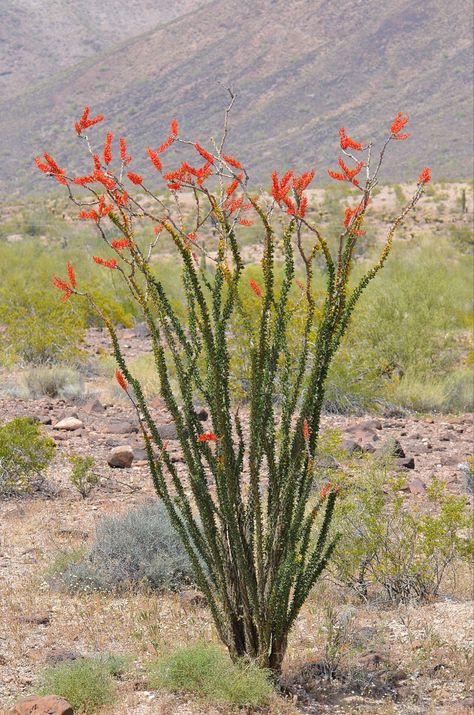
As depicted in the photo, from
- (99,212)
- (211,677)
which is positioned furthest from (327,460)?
(99,212)

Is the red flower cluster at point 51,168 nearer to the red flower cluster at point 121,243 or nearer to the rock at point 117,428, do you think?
the red flower cluster at point 121,243

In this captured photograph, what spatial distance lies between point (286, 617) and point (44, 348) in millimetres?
11428

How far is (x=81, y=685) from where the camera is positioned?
541cm

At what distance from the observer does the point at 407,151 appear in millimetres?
76125

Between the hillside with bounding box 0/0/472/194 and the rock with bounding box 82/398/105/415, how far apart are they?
61060 mm

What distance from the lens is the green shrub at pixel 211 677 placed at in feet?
17.7

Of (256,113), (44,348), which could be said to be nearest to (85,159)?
(256,113)

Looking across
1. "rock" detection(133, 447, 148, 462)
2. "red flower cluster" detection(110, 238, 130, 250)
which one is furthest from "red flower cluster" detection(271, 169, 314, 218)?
"rock" detection(133, 447, 148, 462)

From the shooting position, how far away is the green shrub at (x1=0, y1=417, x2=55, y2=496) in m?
9.43

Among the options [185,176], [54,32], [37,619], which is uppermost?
[54,32]

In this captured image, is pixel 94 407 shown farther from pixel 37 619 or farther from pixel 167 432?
pixel 37 619

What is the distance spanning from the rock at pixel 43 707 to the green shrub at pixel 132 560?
2.02 metres

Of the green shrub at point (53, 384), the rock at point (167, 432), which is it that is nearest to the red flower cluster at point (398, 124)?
the rock at point (167, 432)

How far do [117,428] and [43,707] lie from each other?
23.2 feet
